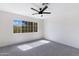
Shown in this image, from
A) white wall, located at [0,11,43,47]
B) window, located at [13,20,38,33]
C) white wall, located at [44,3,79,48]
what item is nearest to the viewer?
white wall, located at [44,3,79,48]

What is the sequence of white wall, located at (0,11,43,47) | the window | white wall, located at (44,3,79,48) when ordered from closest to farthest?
white wall, located at (44,3,79,48) < white wall, located at (0,11,43,47) < the window

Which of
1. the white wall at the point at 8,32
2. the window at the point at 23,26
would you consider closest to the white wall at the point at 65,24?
the window at the point at 23,26

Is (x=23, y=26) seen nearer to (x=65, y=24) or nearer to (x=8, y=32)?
(x=8, y=32)

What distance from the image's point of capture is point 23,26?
5.69 meters

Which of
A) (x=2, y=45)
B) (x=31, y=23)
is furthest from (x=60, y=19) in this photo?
(x=2, y=45)

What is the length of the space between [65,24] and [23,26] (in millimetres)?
3243

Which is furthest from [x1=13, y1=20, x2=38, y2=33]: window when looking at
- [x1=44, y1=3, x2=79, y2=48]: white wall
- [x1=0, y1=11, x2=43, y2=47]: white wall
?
[x1=44, y1=3, x2=79, y2=48]: white wall

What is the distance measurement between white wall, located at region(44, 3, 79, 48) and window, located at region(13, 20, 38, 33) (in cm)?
159

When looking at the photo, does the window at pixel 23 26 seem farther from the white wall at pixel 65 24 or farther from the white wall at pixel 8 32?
the white wall at pixel 65 24

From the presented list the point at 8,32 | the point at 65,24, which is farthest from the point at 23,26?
the point at 65,24

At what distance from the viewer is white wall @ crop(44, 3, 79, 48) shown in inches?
153

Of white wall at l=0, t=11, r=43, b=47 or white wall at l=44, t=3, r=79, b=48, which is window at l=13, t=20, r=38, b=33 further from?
white wall at l=44, t=3, r=79, b=48

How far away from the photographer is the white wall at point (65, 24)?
12.7 ft

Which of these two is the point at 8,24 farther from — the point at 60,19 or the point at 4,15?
the point at 60,19
